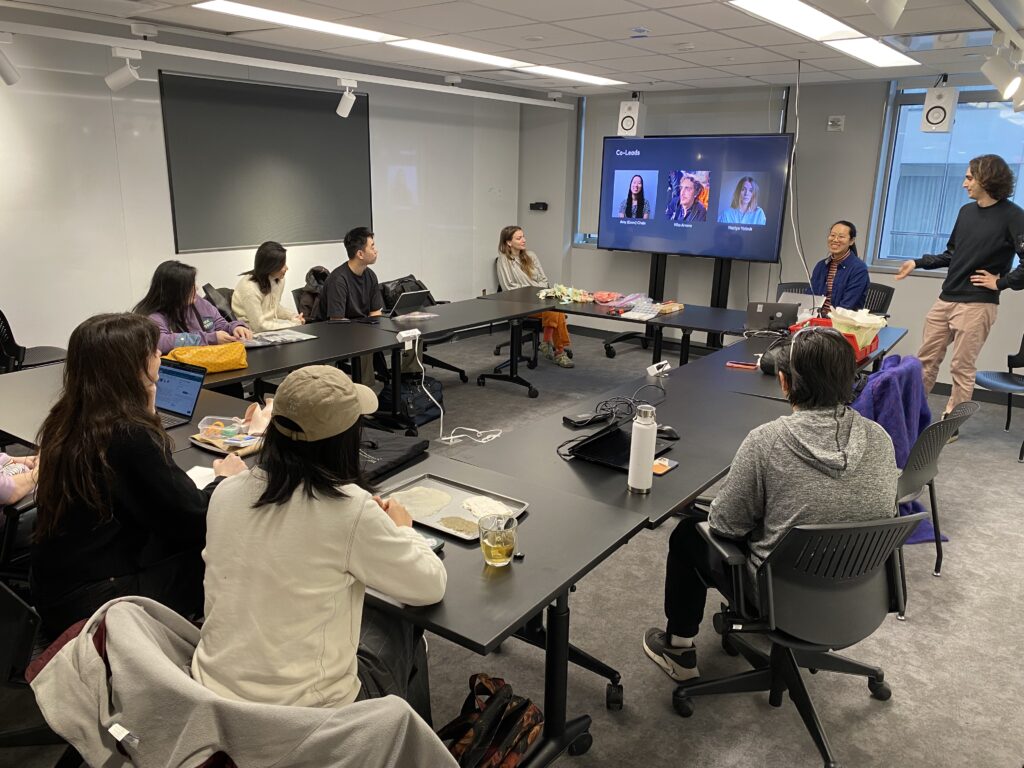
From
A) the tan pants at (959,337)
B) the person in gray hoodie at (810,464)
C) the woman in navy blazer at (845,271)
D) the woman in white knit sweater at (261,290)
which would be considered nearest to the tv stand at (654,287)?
the woman in navy blazer at (845,271)

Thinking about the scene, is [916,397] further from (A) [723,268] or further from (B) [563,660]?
(A) [723,268]

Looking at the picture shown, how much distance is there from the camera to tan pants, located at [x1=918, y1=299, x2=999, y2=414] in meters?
4.82

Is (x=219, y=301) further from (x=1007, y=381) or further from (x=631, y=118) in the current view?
(x=1007, y=381)

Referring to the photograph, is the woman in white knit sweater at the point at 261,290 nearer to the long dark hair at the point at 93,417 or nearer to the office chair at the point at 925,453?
the long dark hair at the point at 93,417

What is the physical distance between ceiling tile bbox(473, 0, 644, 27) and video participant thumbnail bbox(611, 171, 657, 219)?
3.58 m

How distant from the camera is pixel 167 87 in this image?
16.8 ft

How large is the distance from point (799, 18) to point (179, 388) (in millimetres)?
3557

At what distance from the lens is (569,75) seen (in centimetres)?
620

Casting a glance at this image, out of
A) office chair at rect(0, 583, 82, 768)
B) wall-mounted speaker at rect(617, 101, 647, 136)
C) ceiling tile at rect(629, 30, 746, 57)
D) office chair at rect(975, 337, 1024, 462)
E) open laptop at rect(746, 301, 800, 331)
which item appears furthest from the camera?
wall-mounted speaker at rect(617, 101, 647, 136)

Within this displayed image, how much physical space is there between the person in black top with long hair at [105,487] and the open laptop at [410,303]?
3286mm

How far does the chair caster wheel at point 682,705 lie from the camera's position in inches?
93.2

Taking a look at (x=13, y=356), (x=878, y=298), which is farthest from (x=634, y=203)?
(x=13, y=356)

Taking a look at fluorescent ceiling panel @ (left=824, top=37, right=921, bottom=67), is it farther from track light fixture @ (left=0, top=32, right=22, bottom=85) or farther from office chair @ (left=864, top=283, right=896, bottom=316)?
track light fixture @ (left=0, top=32, right=22, bottom=85)

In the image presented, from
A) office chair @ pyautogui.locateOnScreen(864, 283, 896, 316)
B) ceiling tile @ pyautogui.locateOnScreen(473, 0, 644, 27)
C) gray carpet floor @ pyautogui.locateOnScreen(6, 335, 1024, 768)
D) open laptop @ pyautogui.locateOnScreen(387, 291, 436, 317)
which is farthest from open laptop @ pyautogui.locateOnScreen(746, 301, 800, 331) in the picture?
open laptop @ pyautogui.locateOnScreen(387, 291, 436, 317)
